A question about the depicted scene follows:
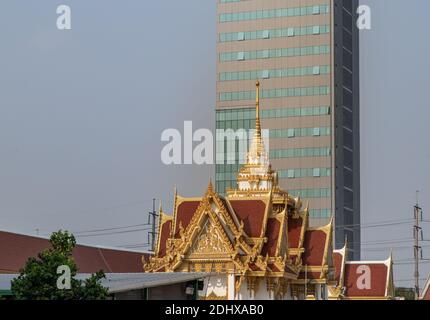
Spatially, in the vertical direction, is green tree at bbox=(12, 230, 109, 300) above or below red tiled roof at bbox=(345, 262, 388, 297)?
below

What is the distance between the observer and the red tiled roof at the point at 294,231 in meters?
70.3

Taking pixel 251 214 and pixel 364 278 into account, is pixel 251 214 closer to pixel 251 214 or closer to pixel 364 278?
pixel 251 214

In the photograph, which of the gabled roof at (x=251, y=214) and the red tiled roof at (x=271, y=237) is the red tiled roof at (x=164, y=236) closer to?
the gabled roof at (x=251, y=214)

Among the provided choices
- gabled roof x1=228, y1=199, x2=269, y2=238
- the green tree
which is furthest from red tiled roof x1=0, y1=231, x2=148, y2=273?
the green tree

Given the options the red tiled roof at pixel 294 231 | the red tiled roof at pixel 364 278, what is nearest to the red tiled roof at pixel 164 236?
the red tiled roof at pixel 294 231

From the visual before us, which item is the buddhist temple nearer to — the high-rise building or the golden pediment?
the golden pediment

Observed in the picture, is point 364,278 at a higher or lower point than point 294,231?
lower

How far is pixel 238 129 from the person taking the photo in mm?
131000

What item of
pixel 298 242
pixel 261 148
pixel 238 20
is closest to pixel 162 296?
pixel 298 242

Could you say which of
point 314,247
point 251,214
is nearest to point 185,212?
point 251,214

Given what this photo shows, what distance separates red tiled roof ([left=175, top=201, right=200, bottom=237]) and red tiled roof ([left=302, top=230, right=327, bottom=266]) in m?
9.27

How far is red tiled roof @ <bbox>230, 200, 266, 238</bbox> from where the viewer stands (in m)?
64.6

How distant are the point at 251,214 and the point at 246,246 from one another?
3.43 metres

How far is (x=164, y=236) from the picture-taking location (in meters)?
68.2
